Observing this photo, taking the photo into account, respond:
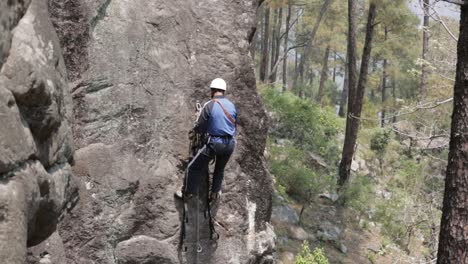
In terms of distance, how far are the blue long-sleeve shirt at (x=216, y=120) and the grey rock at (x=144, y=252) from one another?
5.08 feet

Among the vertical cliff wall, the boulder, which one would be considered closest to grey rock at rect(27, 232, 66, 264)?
the vertical cliff wall

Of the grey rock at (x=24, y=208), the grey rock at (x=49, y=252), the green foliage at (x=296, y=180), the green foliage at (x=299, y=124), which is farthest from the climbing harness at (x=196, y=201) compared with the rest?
the green foliage at (x=299, y=124)

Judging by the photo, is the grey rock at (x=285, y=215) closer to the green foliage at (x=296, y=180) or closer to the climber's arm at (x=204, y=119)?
the green foliage at (x=296, y=180)

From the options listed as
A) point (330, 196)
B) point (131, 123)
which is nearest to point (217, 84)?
point (131, 123)

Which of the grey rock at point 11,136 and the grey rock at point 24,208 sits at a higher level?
the grey rock at point 11,136

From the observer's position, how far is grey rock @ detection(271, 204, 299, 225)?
11591 millimetres

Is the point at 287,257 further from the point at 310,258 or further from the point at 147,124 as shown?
the point at 147,124

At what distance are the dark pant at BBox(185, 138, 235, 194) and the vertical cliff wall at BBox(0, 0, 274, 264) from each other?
0.98ft

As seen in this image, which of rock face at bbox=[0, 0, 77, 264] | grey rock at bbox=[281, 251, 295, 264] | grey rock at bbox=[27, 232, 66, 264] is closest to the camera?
rock face at bbox=[0, 0, 77, 264]

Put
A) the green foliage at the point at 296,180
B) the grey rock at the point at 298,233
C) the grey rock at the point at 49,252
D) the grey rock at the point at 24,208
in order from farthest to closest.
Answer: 1. the green foliage at the point at 296,180
2. the grey rock at the point at 298,233
3. the grey rock at the point at 49,252
4. the grey rock at the point at 24,208

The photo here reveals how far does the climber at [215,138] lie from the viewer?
19.8 feet

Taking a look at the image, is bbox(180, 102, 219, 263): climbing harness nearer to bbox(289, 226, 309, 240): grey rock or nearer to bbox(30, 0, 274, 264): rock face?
bbox(30, 0, 274, 264): rock face

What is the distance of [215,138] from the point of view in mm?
6008

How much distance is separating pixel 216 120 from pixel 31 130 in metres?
2.15
